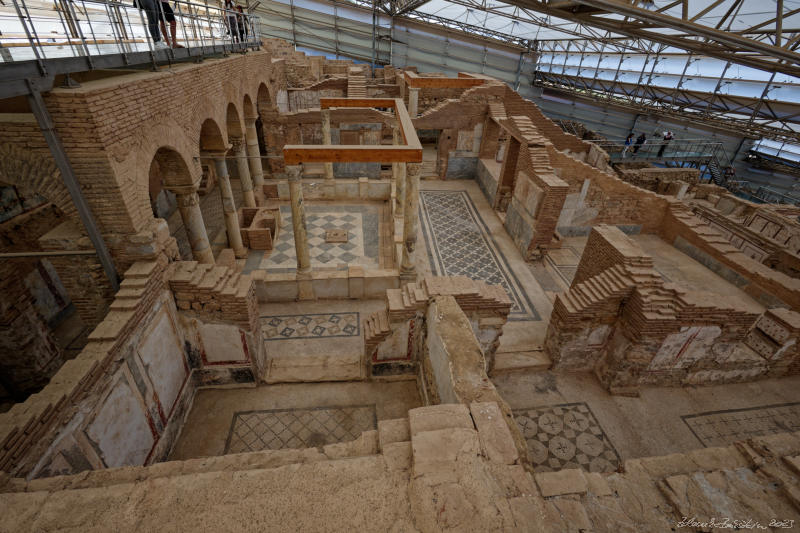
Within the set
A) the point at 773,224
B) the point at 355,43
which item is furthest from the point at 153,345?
the point at 355,43

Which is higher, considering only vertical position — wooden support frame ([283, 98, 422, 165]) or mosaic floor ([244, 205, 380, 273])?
wooden support frame ([283, 98, 422, 165])

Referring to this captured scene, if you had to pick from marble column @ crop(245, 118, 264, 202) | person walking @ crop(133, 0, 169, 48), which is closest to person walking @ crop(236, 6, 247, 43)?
marble column @ crop(245, 118, 264, 202)

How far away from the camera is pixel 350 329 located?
21.2 feet

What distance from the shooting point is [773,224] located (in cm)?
902

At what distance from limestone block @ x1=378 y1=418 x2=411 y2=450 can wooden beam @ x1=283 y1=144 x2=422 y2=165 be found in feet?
13.4

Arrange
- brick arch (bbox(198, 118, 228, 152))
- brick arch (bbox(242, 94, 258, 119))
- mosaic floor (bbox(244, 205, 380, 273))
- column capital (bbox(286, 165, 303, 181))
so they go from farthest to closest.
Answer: brick arch (bbox(242, 94, 258, 119))
mosaic floor (bbox(244, 205, 380, 273))
brick arch (bbox(198, 118, 228, 152))
column capital (bbox(286, 165, 303, 181))

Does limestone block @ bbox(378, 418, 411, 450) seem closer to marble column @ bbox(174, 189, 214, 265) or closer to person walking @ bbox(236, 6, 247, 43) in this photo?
marble column @ bbox(174, 189, 214, 265)

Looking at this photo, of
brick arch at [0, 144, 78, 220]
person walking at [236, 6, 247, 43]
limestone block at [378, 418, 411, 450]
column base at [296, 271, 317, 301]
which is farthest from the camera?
person walking at [236, 6, 247, 43]

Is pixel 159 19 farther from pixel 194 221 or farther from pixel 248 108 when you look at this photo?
pixel 248 108

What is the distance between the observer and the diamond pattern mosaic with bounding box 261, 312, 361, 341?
632 centimetres

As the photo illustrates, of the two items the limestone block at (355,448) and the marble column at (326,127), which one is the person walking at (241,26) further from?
the limestone block at (355,448)

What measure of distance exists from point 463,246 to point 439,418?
6.59 meters

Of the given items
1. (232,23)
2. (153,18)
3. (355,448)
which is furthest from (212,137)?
(355,448)

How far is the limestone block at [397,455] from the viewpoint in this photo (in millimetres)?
2617
